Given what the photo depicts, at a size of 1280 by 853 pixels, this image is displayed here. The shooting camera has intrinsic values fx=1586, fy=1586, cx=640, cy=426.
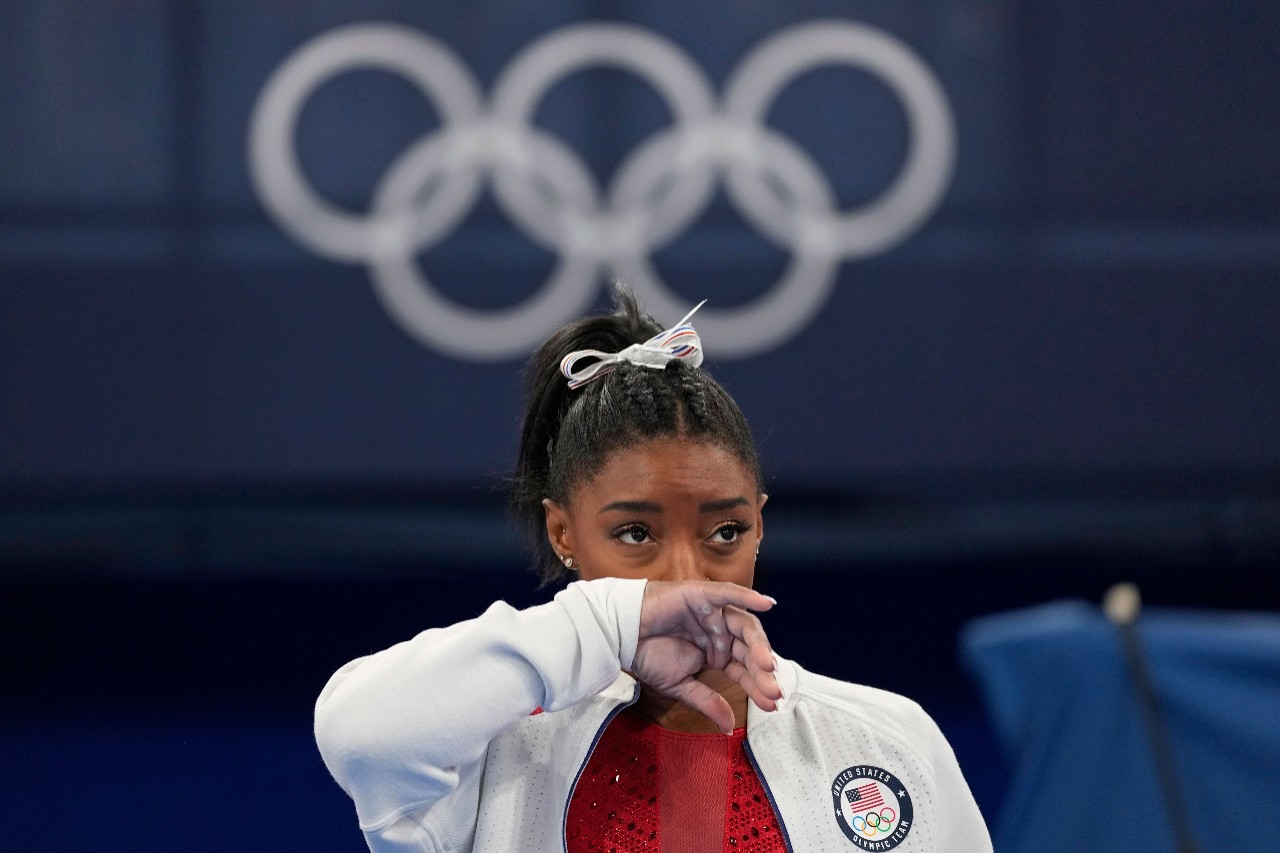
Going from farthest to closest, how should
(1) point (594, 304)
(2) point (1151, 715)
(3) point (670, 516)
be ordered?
(1) point (594, 304)
(3) point (670, 516)
(2) point (1151, 715)

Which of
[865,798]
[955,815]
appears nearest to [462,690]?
[865,798]

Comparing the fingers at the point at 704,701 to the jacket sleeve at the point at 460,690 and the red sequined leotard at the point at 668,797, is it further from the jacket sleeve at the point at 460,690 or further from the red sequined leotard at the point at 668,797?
the red sequined leotard at the point at 668,797

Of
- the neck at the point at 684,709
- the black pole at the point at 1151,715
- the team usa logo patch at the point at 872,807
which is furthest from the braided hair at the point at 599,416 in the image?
the black pole at the point at 1151,715

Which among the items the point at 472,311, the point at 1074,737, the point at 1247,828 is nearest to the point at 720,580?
the point at 1074,737

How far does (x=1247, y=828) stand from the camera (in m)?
1.36

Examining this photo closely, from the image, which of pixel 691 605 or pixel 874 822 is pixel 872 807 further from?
pixel 691 605

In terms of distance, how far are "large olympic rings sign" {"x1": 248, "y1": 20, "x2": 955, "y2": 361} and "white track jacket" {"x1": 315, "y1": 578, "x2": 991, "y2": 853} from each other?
214 cm

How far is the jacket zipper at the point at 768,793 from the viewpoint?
189 cm

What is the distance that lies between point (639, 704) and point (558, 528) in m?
0.25

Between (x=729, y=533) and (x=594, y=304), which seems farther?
A: (x=594, y=304)

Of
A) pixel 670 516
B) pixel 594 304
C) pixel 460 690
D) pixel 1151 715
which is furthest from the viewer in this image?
pixel 594 304

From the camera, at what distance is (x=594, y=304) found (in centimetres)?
402

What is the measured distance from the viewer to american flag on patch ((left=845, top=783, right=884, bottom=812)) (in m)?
1.92

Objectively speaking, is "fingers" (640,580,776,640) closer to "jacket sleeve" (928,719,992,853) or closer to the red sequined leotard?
the red sequined leotard
